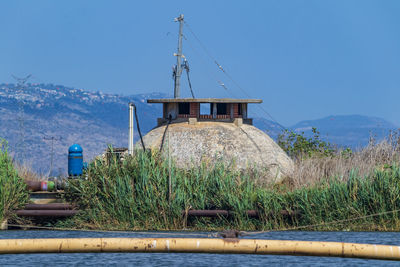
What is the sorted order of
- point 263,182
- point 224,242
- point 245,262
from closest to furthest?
point 224,242 < point 245,262 < point 263,182

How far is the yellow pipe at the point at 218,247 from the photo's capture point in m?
18.5

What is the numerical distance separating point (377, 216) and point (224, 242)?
1137cm

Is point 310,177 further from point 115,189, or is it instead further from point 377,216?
point 115,189

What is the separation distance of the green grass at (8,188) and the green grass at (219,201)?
6.97ft

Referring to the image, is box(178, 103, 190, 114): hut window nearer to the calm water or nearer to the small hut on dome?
the small hut on dome

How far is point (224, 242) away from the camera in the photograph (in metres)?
18.5

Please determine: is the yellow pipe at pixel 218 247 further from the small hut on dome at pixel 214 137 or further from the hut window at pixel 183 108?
the hut window at pixel 183 108

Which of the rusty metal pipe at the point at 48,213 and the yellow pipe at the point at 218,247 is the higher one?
the rusty metal pipe at the point at 48,213

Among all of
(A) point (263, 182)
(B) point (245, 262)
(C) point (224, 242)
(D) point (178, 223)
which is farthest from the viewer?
(A) point (263, 182)

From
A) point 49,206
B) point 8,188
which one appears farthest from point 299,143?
point 8,188

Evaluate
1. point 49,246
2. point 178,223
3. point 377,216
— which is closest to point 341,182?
point 377,216

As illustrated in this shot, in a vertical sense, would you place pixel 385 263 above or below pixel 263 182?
below

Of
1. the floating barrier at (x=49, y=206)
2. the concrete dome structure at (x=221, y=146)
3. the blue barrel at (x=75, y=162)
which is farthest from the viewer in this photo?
the concrete dome structure at (x=221, y=146)

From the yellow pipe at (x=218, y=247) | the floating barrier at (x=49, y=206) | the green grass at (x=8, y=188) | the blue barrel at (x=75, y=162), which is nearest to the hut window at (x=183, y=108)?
the blue barrel at (x=75, y=162)
